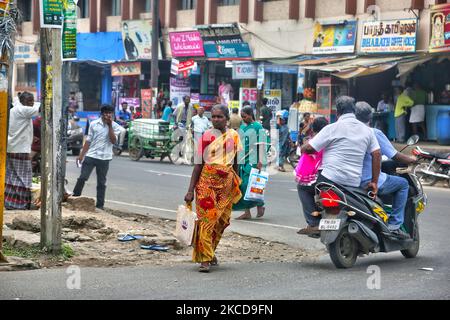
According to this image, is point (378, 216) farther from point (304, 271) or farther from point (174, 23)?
point (174, 23)

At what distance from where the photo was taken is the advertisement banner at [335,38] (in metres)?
28.8

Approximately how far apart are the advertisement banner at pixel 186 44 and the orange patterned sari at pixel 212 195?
2660cm

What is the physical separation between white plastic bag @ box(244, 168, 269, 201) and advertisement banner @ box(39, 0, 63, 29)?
474 centimetres

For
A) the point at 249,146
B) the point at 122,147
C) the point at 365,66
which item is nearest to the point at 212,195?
the point at 249,146

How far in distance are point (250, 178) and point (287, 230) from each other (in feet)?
3.37

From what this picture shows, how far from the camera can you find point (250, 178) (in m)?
13.1

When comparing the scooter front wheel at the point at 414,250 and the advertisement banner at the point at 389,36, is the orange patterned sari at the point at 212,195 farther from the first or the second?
the advertisement banner at the point at 389,36

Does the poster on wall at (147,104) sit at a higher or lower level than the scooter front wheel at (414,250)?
higher

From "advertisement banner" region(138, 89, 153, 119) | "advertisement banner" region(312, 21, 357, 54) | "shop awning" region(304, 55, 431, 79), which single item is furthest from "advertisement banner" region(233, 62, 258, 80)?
"shop awning" region(304, 55, 431, 79)

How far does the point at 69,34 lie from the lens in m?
9.68

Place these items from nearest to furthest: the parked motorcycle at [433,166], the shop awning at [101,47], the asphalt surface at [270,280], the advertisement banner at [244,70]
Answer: the asphalt surface at [270,280] < the parked motorcycle at [433,166] < the advertisement banner at [244,70] < the shop awning at [101,47]

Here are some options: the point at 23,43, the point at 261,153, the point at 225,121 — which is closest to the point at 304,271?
the point at 225,121

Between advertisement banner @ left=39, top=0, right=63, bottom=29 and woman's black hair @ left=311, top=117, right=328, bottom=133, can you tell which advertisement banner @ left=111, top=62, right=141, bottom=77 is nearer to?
woman's black hair @ left=311, top=117, right=328, bottom=133

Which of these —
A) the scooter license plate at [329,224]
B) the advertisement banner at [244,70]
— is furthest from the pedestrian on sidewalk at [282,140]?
the scooter license plate at [329,224]
